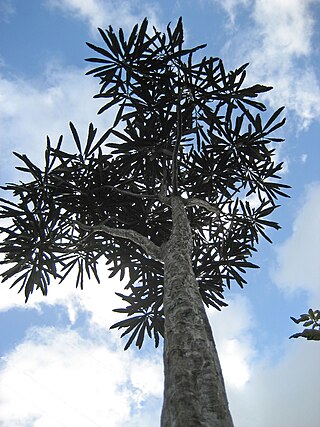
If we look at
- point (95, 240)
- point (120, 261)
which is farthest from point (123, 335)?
point (95, 240)

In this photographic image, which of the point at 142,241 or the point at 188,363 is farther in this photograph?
the point at 142,241

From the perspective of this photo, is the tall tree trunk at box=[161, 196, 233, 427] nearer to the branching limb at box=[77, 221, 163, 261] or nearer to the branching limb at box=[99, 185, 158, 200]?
the branching limb at box=[77, 221, 163, 261]

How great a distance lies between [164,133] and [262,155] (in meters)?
1.84

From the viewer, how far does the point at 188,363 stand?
2.38m

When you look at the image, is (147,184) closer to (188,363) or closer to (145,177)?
(145,177)

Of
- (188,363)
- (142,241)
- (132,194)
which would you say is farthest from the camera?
(132,194)

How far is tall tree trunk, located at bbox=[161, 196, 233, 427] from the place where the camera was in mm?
2010

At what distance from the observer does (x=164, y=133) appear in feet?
19.0

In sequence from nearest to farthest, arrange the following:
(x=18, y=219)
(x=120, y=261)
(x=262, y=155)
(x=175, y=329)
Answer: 1. (x=175, y=329)
2. (x=18, y=219)
3. (x=262, y=155)
4. (x=120, y=261)

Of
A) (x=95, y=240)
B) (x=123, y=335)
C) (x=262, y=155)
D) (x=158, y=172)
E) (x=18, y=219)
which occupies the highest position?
(x=262, y=155)

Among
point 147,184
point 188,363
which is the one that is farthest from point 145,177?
point 188,363

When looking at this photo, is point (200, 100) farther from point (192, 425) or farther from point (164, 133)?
point (192, 425)

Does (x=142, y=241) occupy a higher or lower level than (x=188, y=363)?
higher

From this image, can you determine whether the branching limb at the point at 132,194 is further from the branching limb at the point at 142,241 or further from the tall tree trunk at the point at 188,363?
the tall tree trunk at the point at 188,363
